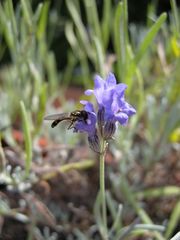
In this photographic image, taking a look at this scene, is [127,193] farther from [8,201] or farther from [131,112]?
[131,112]

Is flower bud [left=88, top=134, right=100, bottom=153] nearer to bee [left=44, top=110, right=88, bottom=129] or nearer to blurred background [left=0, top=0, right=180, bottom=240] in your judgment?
bee [left=44, top=110, right=88, bottom=129]

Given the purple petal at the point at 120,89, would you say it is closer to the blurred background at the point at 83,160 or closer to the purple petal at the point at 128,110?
the purple petal at the point at 128,110

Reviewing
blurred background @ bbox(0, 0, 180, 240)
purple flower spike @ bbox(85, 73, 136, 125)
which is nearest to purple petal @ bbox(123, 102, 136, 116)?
purple flower spike @ bbox(85, 73, 136, 125)

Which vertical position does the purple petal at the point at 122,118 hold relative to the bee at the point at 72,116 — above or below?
below

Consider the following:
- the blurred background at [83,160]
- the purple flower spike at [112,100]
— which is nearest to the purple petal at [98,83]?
the purple flower spike at [112,100]

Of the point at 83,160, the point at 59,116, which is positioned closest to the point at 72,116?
the point at 59,116

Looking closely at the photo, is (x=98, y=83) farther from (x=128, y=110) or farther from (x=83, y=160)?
(x=83, y=160)

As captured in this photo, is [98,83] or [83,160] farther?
[83,160]

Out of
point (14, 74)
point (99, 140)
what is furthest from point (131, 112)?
point (14, 74)
